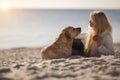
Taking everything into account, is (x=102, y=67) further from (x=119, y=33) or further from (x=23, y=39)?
(x=119, y=33)

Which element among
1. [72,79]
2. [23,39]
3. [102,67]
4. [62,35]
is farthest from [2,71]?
[23,39]

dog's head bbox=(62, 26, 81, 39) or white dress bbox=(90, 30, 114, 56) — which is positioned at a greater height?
dog's head bbox=(62, 26, 81, 39)

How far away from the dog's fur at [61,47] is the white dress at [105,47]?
0.44m

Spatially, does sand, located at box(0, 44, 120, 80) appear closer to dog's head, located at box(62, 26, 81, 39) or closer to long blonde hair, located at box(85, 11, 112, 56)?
long blonde hair, located at box(85, 11, 112, 56)

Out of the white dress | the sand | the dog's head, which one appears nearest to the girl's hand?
the white dress

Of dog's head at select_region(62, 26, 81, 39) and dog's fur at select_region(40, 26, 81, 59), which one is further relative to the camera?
dog's head at select_region(62, 26, 81, 39)

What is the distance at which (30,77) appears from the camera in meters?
4.88

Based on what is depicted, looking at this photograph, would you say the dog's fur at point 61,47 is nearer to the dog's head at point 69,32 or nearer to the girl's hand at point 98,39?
the dog's head at point 69,32

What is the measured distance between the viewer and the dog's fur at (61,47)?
6.85 metres

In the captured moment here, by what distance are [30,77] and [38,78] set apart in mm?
102

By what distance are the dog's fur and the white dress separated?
A: 17.3 inches

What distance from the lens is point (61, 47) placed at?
6.96 m

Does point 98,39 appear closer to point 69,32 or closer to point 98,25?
point 98,25

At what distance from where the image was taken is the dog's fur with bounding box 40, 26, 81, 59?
6.85 metres
